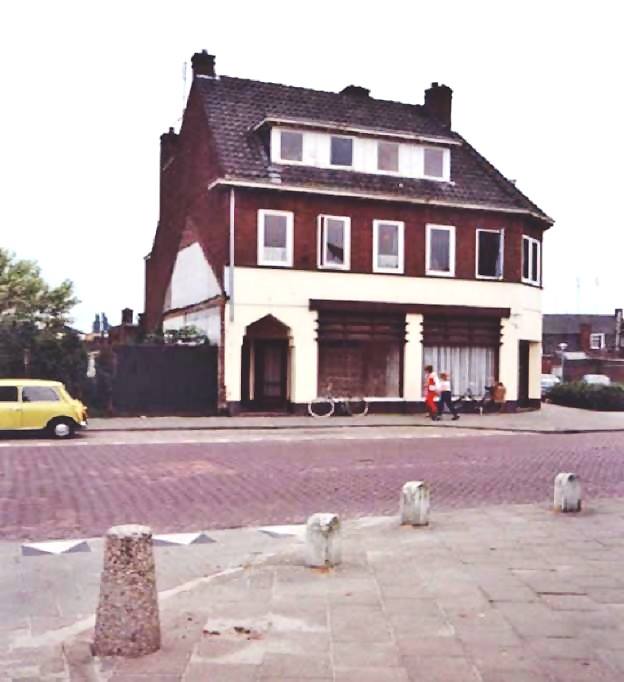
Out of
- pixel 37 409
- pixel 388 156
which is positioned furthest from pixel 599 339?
pixel 37 409

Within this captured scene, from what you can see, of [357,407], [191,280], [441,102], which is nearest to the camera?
[357,407]

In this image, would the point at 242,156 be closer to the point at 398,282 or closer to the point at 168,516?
the point at 398,282

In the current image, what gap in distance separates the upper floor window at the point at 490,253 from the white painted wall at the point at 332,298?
44cm

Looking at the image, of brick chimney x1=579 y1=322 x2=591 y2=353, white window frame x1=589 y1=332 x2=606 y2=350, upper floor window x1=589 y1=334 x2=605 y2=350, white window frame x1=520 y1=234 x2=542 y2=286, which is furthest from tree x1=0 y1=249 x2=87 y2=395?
upper floor window x1=589 y1=334 x2=605 y2=350

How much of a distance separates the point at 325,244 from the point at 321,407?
17.5 feet

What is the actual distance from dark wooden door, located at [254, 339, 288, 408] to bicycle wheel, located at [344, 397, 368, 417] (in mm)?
2189

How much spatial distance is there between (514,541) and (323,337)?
19.0 meters

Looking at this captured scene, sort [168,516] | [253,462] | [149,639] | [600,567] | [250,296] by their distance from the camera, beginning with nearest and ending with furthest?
1. [149,639]
2. [600,567]
3. [168,516]
4. [253,462]
5. [250,296]

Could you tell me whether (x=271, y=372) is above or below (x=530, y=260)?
below

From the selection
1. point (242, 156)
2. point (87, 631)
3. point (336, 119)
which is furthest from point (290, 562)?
point (336, 119)

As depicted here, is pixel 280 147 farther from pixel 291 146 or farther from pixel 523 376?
pixel 523 376

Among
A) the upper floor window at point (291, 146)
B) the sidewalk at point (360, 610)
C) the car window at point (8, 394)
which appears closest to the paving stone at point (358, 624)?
the sidewalk at point (360, 610)

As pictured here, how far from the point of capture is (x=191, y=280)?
3030 cm

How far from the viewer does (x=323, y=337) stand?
27281mm
